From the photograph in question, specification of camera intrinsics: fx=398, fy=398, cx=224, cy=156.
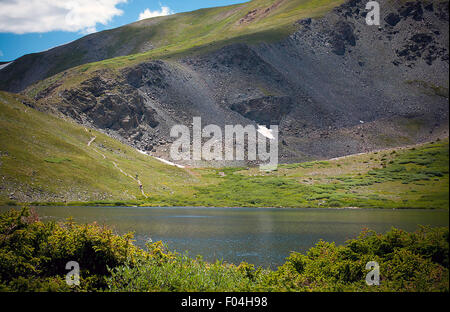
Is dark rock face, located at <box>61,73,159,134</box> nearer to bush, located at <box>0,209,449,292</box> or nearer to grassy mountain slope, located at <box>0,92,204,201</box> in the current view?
grassy mountain slope, located at <box>0,92,204,201</box>

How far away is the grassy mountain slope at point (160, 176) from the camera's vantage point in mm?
98250

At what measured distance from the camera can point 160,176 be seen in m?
136

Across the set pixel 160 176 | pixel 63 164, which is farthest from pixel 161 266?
pixel 160 176

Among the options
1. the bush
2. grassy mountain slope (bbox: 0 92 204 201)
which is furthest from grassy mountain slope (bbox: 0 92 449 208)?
the bush

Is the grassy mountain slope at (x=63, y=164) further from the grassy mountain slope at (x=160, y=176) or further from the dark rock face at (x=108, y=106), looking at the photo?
the dark rock face at (x=108, y=106)

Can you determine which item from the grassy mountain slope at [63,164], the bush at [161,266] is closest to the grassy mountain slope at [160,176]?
the grassy mountain slope at [63,164]

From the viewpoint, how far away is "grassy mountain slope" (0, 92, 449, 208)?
98.2m

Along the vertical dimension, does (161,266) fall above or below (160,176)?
above

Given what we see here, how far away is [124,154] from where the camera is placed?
148 meters

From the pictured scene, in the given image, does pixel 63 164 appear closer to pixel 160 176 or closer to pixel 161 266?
pixel 160 176

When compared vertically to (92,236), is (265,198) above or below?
below

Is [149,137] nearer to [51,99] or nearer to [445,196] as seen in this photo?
[51,99]
